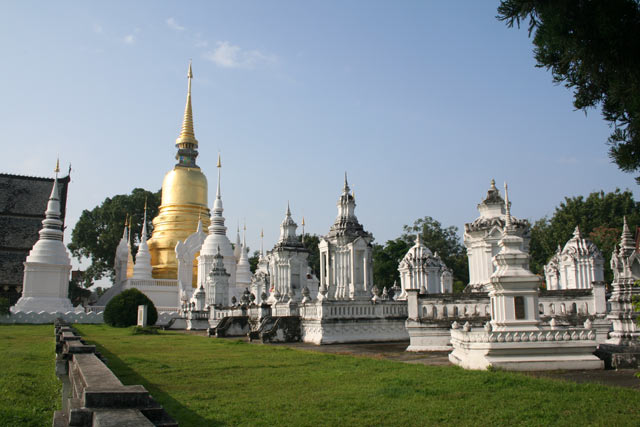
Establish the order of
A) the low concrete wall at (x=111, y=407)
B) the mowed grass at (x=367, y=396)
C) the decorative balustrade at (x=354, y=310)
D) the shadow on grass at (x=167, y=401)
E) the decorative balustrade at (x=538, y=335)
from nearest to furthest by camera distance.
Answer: the low concrete wall at (x=111, y=407), the shadow on grass at (x=167, y=401), the mowed grass at (x=367, y=396), the decorative balustrade at (x=538, y=335), the decorative balustrade at (x=354, y=310)

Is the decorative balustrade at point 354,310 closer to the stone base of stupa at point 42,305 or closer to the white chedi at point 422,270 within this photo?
the white chedi at point 422,270

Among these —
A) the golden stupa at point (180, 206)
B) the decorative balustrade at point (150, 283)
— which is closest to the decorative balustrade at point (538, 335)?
the decorative balustrade at point (150, 283)

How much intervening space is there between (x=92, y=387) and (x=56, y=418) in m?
0.66

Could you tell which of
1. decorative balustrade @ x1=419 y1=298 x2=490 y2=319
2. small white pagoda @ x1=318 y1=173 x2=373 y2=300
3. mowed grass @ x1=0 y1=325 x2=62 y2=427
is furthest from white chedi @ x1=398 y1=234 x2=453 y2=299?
mowed grass @ x1=0 y1=325 x2=62 y2=427

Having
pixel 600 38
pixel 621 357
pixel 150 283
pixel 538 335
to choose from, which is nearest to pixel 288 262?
pixel 150 283

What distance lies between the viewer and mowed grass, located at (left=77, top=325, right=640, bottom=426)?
7.06 meters

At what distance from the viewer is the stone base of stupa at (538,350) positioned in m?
11.8

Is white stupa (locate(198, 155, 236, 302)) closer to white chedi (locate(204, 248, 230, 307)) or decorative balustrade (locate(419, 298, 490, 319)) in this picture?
white chedi (locate(204, 248, 230, 307))

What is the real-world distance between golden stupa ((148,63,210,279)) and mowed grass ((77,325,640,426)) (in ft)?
130

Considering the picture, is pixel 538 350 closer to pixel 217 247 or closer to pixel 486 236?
pixel 486 236

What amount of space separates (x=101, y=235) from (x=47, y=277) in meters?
26.9

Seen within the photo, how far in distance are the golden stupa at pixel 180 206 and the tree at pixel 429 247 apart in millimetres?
18860

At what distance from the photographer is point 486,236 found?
22406 millimetres

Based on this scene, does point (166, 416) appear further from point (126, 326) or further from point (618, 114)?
point (126, 326)
